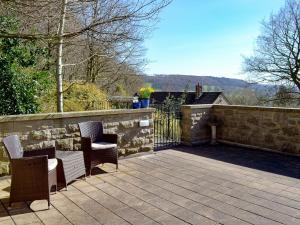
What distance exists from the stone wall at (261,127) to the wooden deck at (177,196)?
544 millimetres

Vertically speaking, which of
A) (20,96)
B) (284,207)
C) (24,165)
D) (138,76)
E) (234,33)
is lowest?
(284,207)

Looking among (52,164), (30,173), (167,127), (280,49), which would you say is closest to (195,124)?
(167,127)

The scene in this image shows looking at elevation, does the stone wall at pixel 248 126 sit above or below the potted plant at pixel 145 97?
below

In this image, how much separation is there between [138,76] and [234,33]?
505 centimetres

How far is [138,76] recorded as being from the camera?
49.6 ft

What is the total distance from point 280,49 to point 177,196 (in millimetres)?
14576

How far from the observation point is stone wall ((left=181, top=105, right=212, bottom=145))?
691 centimetres

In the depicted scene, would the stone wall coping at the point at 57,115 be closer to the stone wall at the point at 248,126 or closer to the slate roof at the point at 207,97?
the stone wall at the point at 248,126

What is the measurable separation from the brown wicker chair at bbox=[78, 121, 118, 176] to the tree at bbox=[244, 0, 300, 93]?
13.7 meters

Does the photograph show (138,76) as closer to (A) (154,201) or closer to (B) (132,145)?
(B) (132,145)

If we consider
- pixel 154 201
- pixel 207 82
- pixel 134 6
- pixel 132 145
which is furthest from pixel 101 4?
pixel 207 82

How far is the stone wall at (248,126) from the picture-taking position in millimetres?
6051

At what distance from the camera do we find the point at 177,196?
3885mm

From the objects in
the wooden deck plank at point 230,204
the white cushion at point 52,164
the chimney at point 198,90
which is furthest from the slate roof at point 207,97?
the white cushion at point 52,164
